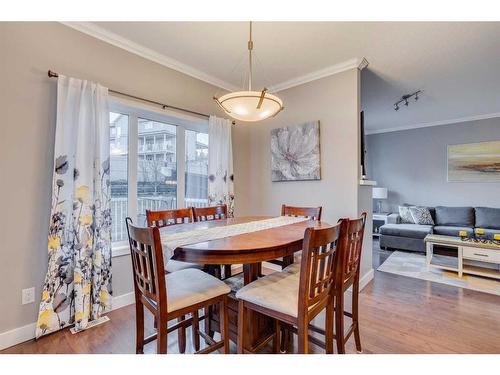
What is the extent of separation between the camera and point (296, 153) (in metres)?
3.17

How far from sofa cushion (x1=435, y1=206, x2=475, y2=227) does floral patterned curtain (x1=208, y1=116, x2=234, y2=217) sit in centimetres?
401

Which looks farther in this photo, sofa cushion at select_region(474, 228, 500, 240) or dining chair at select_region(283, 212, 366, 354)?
sofa cushion at select_region(474, 228, 500, 240)

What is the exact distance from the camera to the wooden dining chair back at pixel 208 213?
2.40m

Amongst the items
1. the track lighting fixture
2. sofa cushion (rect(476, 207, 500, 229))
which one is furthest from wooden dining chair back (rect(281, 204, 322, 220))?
sofa cushion (rect(476, 207, 500, 229))

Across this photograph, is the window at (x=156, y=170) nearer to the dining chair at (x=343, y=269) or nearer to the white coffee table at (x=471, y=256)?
the dining chair at (x=343, y=269)

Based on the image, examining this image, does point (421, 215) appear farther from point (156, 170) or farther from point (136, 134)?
point (136, 134)

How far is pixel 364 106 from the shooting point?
4.17 metres

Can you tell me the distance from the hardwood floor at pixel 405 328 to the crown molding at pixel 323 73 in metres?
2.44

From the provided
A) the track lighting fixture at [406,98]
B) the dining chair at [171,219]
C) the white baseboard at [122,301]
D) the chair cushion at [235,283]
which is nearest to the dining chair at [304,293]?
the chair cushion at [235,283]

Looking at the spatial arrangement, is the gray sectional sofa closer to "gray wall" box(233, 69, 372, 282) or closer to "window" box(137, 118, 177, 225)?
"gray wall" box(233, 69, 372, 282)

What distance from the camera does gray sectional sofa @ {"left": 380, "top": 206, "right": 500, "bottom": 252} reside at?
416 centimetres
